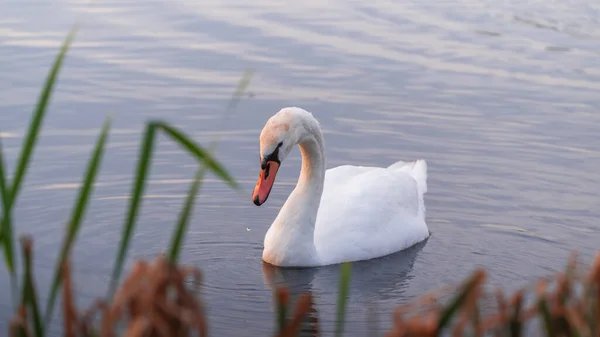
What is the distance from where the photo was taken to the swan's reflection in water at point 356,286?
244 inches

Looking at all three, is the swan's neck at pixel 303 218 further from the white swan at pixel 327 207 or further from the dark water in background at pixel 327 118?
the dark water in background at pixel 327 118

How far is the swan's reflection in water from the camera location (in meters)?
6.21

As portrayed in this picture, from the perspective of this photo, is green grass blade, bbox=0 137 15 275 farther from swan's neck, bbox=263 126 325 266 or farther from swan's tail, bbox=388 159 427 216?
swan's tail, bbox=388 159 427 216

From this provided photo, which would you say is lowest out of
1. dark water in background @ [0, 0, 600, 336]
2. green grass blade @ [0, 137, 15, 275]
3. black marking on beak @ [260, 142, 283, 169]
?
dark water in background @ [0, 0, 600, 336]

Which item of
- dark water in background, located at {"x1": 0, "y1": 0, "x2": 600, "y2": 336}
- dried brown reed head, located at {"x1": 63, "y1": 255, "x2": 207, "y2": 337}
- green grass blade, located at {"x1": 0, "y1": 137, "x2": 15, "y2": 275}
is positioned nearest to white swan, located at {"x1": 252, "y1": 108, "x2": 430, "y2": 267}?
dark water in background, located at {"x1": 0, "y1": 0, "x2": 600, "y2": 336}

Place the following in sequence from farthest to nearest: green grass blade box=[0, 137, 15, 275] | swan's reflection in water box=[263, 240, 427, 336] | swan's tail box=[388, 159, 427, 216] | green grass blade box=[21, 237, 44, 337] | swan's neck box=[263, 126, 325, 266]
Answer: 1. swan's tail box=[388, 159, 427, 216]
2. swan's neck box=[263, 126, 325, 266]
3. swan's reflection in water box=[263, 240, 427, 336]
4. green grass blade box=[0, 137, 15, 275]
5. green grass blade box=[21, 237, 44, 337]

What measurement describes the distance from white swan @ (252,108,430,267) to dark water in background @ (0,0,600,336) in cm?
16

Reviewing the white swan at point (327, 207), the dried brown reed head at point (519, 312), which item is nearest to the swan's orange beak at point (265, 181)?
the white swan at point (327, 207)

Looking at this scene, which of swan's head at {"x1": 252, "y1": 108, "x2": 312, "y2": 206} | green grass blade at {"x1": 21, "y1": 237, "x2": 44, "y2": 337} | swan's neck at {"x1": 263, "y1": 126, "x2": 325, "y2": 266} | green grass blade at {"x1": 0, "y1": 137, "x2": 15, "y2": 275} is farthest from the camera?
swan's neck at {"x1": 263, "y1": 126, "x2": 325, "y2": 266}

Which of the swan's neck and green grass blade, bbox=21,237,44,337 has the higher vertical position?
green grass blade, bbox=21,237,44,337

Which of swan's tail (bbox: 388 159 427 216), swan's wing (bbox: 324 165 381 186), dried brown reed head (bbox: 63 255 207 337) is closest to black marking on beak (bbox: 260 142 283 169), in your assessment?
swan's wing (bbox: 324 165 381 186)

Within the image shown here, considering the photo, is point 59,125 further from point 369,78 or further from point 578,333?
point 578,333

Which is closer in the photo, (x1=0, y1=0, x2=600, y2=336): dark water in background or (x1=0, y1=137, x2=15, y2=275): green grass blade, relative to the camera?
(x1=0, y1=137, x2=15, y2=275): green grass blade

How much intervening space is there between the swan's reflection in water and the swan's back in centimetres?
9
